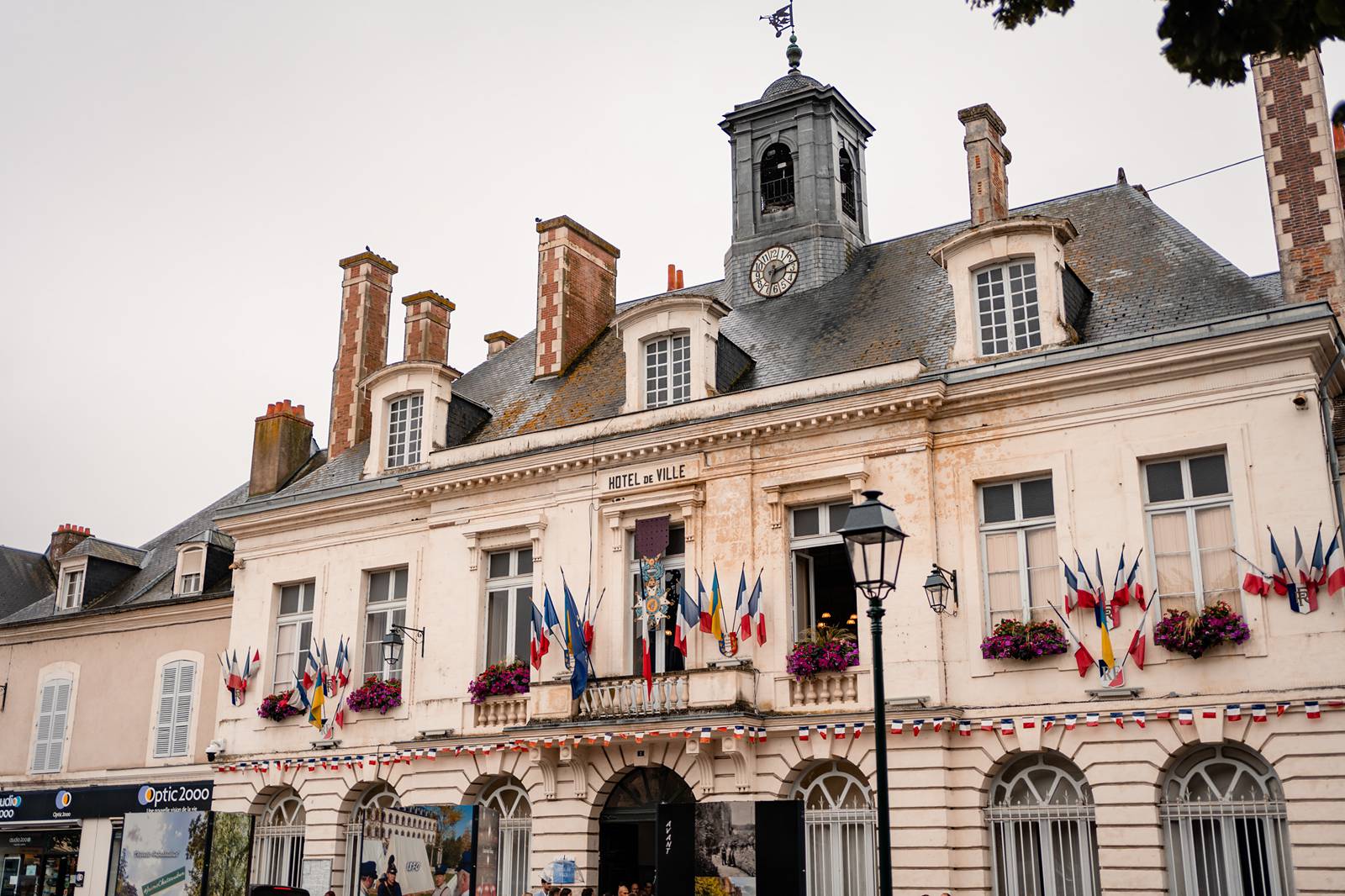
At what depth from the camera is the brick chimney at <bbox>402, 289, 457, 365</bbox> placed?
2366 cm

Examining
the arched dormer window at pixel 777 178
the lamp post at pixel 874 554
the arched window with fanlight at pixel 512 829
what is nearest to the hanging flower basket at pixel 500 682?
the arched window with fanlight at pixel 512 829

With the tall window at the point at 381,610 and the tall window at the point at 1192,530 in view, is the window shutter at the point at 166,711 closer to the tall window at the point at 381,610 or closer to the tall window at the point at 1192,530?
the tall window at the point at 381,610

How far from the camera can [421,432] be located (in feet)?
71.7

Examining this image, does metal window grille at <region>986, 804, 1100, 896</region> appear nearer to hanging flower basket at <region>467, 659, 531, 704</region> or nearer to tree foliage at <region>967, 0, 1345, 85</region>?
hanging flower basket at <region>467, 659, 531, 704</region>

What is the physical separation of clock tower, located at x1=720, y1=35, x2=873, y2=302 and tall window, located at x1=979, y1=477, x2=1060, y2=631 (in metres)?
6.50

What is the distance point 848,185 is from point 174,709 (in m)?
14.9

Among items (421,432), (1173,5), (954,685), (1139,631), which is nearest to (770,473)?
(954,685)

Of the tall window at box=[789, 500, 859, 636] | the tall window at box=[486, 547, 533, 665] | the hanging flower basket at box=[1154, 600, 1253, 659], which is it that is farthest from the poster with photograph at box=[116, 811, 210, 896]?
the hanging flower basket at box=[1154, 600, 1253, 659]

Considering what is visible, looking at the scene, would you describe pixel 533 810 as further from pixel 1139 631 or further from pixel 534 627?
pixel 1139 631

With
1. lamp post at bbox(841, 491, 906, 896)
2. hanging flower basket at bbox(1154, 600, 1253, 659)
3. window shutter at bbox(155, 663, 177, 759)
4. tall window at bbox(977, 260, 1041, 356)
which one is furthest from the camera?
window shutter at bbox(155, 663, 177, 759)

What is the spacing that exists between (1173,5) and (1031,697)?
32.2ft

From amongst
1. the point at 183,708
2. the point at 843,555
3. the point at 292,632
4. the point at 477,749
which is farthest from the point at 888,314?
the point at 183,708

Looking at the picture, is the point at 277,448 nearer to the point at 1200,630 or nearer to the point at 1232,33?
the point at 1200,630

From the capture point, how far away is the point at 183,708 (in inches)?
933
